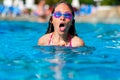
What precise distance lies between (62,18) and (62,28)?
158mm

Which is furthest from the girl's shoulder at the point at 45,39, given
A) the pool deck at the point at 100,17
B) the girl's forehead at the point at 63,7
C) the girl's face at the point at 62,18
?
the pool deck at the point at 100,17

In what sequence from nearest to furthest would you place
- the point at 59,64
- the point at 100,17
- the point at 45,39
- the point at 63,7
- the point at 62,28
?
the point at 59,64 → the point at 62,28 → the point at 63,7 → the point at 45,39 → the point at 100,17

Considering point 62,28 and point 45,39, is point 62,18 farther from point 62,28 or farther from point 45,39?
Answer: point 45,39

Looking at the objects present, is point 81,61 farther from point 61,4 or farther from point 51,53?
point 61,4

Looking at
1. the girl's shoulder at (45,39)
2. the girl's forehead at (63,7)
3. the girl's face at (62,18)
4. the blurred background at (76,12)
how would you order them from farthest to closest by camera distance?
1. the blurred background at (76,12)
2. the girl's shoulder at (45,39)
3. the girl's forehead at (63,7)
4. the girl's face at (62,18)

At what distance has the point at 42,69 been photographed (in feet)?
16.2

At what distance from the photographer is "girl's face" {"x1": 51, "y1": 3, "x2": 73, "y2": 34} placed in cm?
609

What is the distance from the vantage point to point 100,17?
79.5 ft

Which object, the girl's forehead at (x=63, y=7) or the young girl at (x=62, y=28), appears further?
the girl's forehead at (x=63, y=7)

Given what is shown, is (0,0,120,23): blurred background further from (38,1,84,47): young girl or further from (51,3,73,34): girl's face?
(51,3,73,34): girl's face

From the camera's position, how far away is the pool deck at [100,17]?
2231cm

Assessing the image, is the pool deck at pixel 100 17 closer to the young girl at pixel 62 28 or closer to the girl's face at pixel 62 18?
the young girl at pixel 62 28

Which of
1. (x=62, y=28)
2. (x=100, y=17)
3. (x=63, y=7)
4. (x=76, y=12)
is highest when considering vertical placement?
(x=63, y=7)

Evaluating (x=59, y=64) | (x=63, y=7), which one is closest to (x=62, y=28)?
(x=63, y=7)
